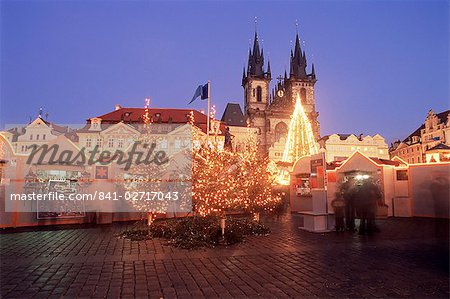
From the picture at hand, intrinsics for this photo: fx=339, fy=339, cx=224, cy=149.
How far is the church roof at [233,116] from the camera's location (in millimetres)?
80688

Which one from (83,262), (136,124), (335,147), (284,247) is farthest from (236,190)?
(335,147)

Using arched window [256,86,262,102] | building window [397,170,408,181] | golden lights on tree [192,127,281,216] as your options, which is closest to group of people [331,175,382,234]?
golden lights on tree [192,127,281,216]

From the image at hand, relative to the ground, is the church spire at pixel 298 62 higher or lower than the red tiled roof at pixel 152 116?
higher

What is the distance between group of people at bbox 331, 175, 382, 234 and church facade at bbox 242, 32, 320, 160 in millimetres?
69541

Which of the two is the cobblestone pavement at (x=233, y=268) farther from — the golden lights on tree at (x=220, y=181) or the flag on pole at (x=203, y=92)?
the flag on pole at (x=203, y=92)

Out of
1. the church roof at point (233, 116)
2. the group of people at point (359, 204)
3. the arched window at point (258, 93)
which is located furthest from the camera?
the arched window at point (258, 93)

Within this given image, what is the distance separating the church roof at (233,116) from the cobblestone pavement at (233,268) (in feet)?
233

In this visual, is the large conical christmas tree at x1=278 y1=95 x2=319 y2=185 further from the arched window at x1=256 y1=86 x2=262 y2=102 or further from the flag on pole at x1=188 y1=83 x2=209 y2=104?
the arched window at x1=256 y1=86 x2=262 y2=102

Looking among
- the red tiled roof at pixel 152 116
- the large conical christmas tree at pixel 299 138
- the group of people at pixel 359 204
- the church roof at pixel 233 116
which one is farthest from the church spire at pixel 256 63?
the group of people at pixel 359 204

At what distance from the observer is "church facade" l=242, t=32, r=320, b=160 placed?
84.6 m

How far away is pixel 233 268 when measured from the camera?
6.43 metres

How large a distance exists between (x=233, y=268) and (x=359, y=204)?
21.7 ft

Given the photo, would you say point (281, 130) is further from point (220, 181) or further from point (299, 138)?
point (220, 181)

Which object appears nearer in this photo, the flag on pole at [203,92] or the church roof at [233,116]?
the flag on pole at [203,92]
